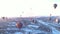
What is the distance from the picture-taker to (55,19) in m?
1.96

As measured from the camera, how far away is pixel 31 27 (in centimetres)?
195

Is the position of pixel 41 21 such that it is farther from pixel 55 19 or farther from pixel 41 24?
pixel 55 19

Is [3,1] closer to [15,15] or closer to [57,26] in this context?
[15,15]

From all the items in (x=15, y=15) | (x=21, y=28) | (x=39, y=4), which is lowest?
(x=21, y=28)

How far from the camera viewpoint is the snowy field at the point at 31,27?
1.93m

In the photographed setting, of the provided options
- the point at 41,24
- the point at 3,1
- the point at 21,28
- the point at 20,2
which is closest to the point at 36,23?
the point at 41,24

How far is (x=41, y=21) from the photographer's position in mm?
1976

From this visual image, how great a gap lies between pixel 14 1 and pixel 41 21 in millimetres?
408

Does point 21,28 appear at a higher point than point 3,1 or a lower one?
lower

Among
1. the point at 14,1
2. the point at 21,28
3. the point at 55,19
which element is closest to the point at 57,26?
the point at 55,19

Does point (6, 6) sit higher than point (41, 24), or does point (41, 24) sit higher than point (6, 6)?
point (6, 6)

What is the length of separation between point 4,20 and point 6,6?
172 mm

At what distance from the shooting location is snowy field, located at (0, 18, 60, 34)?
6.32 feet

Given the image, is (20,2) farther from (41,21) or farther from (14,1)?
(41,21)
